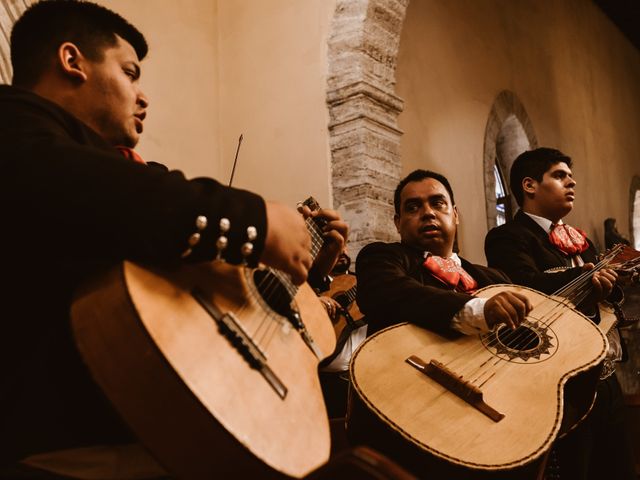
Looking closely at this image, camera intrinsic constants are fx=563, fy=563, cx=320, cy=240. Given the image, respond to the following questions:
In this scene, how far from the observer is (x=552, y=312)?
7.14 feet

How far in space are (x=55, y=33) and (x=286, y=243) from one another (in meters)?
0.84

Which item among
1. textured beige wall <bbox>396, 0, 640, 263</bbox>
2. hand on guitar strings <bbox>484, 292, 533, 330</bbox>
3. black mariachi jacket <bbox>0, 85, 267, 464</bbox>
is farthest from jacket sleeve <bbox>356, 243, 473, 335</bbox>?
textured beige wall <bbox>396, 0, 640, 263</bbox>

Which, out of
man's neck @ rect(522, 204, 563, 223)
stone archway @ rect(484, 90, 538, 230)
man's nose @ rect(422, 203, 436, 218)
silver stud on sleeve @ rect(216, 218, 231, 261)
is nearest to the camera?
silver stud on sleeve @ rect(216, 218, 231, 261)

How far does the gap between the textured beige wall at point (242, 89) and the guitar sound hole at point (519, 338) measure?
223cm

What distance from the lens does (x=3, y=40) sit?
3.27 metres

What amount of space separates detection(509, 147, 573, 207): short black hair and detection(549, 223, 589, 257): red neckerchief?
0.36 metres

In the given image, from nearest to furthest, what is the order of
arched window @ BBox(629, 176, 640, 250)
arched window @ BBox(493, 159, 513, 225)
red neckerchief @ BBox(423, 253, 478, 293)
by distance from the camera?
red neckerchief @ BBox(423, 253, 478, 293)
arched window @ BBox(493, 159, 513, 225)
arched window @ BBox(629, 176, 640, 250)

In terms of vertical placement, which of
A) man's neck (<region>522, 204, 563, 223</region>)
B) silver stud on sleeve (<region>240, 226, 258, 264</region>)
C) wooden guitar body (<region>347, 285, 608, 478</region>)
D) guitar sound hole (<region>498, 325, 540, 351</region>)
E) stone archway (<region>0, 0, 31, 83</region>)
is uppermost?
stone archway (<region>0, 0, 31, 83</region>)

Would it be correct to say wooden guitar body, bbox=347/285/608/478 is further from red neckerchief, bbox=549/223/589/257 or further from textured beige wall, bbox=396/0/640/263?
textured beige wall, bbox=396/0/640/263

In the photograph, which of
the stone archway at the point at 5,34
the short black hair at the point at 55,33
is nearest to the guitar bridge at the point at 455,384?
the short black hair at the point at 55,33

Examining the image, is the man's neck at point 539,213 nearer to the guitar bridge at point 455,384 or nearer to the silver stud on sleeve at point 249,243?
the guitar bridge at point 455,384

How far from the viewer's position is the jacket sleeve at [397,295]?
1.99 metres

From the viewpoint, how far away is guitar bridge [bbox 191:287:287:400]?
0.94 meters

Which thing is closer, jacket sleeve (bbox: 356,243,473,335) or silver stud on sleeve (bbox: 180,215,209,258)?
silver stud on sleeve (bbox: 180,215,209,258)
